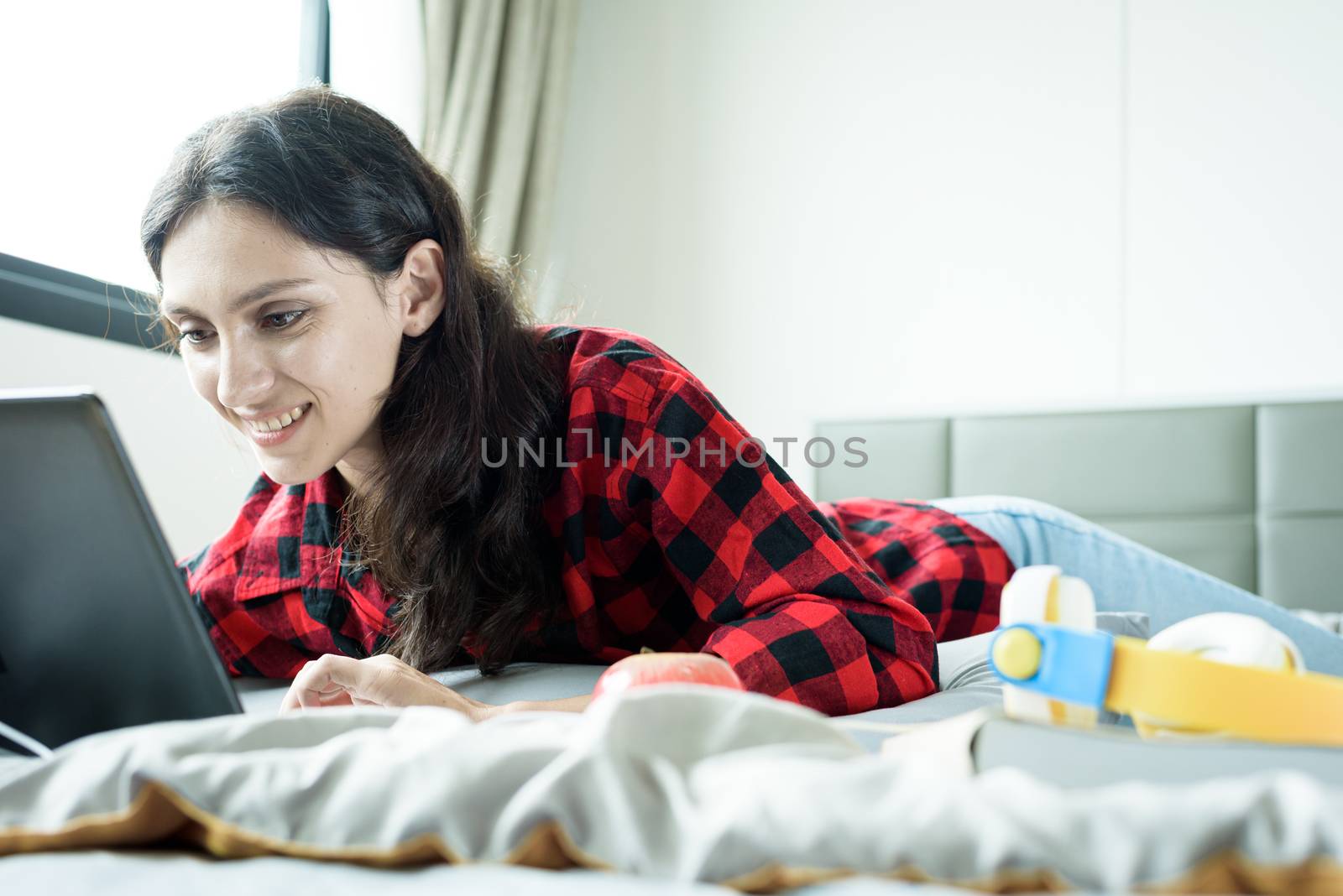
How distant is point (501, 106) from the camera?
2.62m

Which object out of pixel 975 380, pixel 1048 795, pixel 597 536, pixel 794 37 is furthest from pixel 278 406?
pixel 794 37

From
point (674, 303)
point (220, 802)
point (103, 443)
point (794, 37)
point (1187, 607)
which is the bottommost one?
point (1187, 607)

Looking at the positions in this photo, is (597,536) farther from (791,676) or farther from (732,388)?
(732,388)

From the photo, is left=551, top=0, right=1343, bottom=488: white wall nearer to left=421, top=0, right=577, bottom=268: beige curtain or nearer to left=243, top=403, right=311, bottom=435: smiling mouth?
left=421, top=0, right=577, bottom=268: beige curtain

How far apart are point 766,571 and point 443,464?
1.20 feet

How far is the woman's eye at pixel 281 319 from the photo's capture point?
104 cm

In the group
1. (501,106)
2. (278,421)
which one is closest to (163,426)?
(278,421)

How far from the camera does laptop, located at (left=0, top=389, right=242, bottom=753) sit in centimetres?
67

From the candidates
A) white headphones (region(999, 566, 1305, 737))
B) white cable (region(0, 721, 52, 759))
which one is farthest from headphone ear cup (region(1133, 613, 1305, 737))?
white cable (region(0, 721, 52, 759))

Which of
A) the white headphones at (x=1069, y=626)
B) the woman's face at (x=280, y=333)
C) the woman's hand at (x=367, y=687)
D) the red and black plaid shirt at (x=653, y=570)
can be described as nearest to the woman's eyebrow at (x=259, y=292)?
the woman's face at (x=280, y=333)

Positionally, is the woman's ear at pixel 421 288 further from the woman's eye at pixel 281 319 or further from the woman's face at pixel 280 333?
the woman's eye at pixel 281 319

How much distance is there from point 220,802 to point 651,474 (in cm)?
67

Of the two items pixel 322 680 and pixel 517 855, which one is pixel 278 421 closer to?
pixel 322 680

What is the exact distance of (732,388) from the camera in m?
2.90
